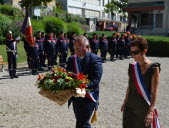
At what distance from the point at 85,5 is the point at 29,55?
4988 cm

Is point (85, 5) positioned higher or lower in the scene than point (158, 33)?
higher

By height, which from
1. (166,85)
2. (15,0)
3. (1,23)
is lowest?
(166,85)

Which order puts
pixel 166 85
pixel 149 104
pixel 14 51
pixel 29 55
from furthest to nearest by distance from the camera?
pixel 29 55 → pixel 14 51 → pixel 166 85 → pixel 149 104

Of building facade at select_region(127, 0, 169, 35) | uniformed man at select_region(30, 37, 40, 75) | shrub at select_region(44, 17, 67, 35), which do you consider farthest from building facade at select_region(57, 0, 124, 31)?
A: uniformed man at select_region(30, 37, 40, 75)

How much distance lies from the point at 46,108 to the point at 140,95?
3.76m

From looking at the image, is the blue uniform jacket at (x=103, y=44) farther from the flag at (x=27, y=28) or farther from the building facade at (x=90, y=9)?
the building facade at (x=90, y=9)

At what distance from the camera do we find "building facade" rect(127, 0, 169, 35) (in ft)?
121

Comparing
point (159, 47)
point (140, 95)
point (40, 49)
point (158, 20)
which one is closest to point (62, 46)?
point (40, 49)

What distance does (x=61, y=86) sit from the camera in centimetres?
378

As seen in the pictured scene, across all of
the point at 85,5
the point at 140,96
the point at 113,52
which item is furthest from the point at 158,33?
the point at 140,96

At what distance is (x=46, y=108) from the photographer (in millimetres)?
6953

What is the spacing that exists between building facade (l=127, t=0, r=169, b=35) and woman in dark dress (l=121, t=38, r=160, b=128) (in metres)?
34.9

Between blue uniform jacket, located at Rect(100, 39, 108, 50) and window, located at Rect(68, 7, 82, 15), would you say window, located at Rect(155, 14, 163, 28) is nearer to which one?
window, located at Rect(68, 7, 82, 15)

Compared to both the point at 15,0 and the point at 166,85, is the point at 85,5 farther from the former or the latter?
the point at 166,85
